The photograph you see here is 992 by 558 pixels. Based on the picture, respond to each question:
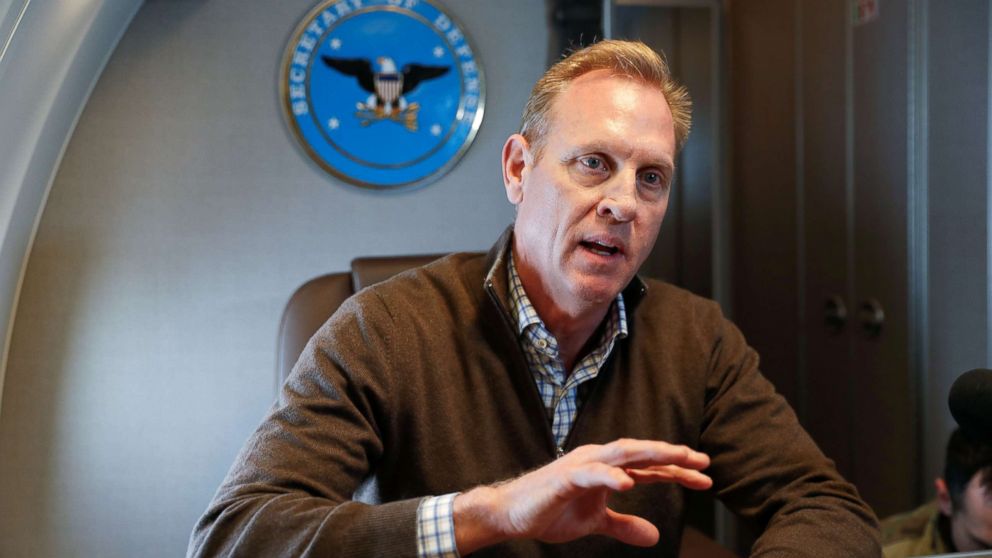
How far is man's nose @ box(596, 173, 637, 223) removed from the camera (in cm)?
126

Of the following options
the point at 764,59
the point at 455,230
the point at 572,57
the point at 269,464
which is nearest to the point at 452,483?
the point at 269,464

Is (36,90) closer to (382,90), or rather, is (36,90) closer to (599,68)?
(382,90)

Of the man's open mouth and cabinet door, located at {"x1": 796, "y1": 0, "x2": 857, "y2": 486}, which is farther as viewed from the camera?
cabinet door, located at {"x1": 796, "y1": 0, "x2": 857, "y2": 486}

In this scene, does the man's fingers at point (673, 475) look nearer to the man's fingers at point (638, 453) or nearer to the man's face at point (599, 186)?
the man's fingers at point (638, 453)

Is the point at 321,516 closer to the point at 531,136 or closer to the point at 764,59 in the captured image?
the point at 531,136

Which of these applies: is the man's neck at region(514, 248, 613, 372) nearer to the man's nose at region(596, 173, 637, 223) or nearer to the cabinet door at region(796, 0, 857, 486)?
the man's nose at region(596, 173, 637, 223)

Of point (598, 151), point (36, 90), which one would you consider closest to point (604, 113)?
Answer: point (598, 151)

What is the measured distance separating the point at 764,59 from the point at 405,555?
2.13 m

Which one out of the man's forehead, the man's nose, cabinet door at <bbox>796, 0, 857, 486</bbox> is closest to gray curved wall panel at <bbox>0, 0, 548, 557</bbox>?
cabinet door at <bbox>796, 0, 857, 486</bbox>

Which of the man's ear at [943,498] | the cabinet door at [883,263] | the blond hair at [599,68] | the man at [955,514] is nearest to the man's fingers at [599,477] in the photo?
the blond hair at [599,68]

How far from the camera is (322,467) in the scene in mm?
1123

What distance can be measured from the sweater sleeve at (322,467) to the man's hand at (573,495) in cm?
8

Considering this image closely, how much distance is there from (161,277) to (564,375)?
1.28m

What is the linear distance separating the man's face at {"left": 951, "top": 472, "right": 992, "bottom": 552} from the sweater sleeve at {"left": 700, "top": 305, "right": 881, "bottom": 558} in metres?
0.62
